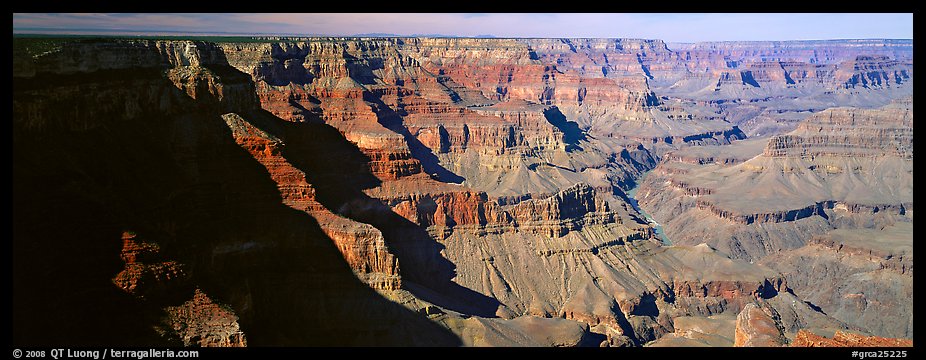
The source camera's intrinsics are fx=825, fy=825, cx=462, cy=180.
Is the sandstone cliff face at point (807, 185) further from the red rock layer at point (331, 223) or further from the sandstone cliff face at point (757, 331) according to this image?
Result: the red rock layer at point (331, 223)

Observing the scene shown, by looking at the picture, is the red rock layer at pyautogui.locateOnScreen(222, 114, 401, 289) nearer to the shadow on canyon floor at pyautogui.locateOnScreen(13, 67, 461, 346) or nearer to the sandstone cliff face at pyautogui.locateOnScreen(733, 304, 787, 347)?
the shadow on canyon floor at pyautogui.locateOnScreen(13, 67, 461, 346)

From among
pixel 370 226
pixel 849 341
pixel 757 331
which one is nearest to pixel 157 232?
pixel 370 226

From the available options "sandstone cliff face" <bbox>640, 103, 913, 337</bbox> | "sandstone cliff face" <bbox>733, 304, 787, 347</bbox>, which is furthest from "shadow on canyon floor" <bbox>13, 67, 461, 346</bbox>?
"sandstone cliff face" <bbox>640, 103, 913, 337</bbox>

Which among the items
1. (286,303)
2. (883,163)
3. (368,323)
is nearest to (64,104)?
(286,303)

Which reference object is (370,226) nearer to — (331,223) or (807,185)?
(331,223)

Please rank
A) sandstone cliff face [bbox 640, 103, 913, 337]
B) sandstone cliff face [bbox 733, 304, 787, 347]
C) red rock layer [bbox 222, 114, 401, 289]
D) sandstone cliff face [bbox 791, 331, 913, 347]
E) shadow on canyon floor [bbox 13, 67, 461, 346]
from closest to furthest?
1. shadow on canyon floor [bbox 13, 67, 461, 346]
2. sandstone cliff face [bbox 791, 331, 913, 347]
3. red rock layer [bbox 222, 114, 401, 289]
4. sandstone cliff face [bbox 733, 304, 787, 347]
5. sandstone cliff face [bbox 640, 103, 913, 337]

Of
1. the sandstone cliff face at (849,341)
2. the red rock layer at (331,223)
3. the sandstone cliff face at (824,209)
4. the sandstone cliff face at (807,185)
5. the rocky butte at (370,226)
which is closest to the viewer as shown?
the rocky butte at (370,226)

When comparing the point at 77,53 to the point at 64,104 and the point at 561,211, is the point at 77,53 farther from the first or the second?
the point at 561,211

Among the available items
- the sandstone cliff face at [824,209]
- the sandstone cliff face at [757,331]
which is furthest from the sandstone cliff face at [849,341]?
the sandstone cliff face at [824,209]
